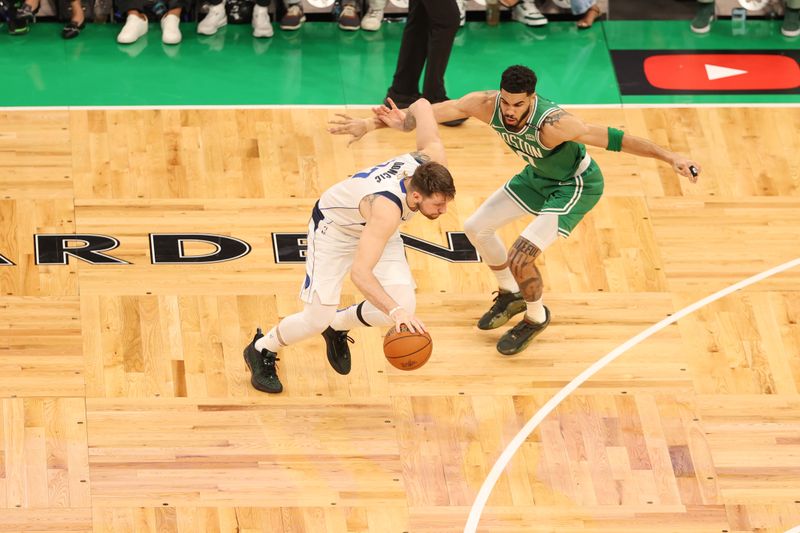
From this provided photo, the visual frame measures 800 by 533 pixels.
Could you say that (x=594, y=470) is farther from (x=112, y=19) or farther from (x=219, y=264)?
(x=112, y=19)

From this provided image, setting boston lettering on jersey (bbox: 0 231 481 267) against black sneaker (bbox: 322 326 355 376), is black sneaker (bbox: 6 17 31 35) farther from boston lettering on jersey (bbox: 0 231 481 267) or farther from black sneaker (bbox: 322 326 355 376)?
black sneaker (bbox: 322 326 355 376)

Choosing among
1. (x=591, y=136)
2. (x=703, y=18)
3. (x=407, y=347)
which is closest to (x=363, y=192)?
(x=407, y=347)

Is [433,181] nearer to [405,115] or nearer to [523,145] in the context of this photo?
[405,115]

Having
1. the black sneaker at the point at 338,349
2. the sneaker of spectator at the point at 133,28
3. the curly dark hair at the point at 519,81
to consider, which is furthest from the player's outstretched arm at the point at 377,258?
the sneaker of spectator at the point at 133,28

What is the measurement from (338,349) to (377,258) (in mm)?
1247

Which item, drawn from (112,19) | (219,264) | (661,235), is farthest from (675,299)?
(112,19)

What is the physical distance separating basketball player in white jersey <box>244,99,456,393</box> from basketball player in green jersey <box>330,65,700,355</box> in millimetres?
416

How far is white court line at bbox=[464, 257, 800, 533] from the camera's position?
808 cm

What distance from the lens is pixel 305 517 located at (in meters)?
7.92

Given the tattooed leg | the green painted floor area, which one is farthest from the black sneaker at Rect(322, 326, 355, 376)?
the green painted floor area

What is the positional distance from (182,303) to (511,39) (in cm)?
436

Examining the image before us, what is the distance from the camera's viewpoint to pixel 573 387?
29.1 ft

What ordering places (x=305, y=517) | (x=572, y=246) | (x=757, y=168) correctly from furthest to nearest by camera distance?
(x=757, y=168), (x=572, y=246), (x=305, y=517)

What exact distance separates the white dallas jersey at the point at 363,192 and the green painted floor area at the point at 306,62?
10.8 ft
